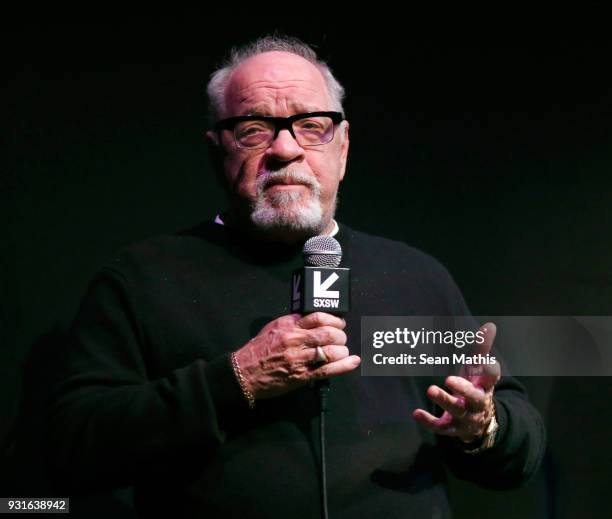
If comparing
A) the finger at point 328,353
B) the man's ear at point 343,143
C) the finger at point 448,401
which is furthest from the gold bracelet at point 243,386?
the man's ear at point 343,143

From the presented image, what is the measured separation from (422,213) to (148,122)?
877mm

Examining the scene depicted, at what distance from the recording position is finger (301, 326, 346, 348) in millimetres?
1343

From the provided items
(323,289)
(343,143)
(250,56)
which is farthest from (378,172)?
(323,289)

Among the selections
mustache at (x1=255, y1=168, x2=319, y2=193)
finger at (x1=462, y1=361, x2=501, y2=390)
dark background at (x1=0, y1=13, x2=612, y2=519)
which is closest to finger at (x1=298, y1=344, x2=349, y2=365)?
finger at (x1=462, y1=361, x2=501, y2=390)

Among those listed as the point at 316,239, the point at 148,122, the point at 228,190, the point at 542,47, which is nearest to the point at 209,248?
the point at 228,190

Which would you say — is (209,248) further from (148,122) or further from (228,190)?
(148,122)

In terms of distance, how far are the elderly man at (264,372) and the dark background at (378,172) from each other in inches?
14.0

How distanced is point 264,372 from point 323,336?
5.8 inches

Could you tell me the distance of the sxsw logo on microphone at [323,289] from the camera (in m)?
1.33

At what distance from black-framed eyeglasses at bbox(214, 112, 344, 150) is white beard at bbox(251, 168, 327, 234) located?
0.09 m

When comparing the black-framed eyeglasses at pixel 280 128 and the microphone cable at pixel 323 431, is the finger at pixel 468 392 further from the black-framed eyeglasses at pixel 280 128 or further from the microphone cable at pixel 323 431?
the black-framed eyeglasses at pixel 280 128

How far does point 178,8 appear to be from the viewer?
7.39 ft

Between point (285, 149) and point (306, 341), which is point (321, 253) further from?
point (285, 149)

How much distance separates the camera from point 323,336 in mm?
1345
